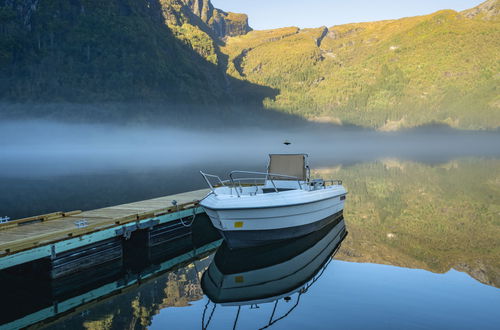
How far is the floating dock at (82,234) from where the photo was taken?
13.1 metres

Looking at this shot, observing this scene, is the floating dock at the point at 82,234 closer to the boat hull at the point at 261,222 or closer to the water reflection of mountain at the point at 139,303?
the water reflection of mountain at the point at 139,303

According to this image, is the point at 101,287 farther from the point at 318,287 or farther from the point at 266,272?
the point at 318,287

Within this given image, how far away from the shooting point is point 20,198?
35.7 m

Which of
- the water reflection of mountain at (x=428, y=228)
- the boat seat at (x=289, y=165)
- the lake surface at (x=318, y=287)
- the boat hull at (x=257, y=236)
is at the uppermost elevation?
the boat seat at (x=289, y=165)

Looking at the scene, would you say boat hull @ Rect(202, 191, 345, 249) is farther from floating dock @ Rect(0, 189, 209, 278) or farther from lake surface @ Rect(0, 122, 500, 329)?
floating dock @ Rect(0, 189, 209, 278)

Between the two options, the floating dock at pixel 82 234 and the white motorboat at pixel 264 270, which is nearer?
the floating dock at pixel 82 234

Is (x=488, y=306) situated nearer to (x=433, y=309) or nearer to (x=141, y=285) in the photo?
(x=433, y=309)

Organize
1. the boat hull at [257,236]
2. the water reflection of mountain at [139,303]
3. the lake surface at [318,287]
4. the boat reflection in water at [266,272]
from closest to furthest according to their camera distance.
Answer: the water reflection of mountain at [139,303], the lake surface at [318,287], the boat reflection in water at [266,272], the boat hull at [257,236]

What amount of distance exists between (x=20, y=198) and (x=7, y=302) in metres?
25.8

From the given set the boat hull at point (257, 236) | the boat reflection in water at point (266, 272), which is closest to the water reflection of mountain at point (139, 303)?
the boat reflection in water at point (266, 272)

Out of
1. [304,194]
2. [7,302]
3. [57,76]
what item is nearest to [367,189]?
[304,194]

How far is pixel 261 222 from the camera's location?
16.6 m

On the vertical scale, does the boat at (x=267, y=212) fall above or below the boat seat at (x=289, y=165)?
below

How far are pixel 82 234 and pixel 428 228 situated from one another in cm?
1753
